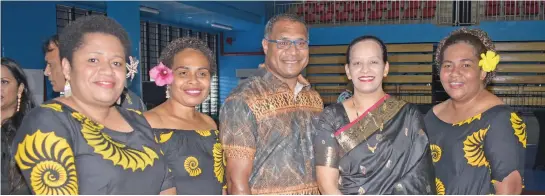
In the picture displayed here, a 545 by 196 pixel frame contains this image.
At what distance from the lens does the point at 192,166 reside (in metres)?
2.18

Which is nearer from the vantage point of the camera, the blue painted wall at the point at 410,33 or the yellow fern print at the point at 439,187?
the yellow fern print at the point at 439,187

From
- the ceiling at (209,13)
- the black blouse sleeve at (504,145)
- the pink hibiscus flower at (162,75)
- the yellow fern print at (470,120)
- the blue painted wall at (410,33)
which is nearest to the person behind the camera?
the black blouse sleeve at (504,145)

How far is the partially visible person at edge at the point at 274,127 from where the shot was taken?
→ 2.18m

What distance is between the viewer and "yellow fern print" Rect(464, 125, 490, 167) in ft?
7.22

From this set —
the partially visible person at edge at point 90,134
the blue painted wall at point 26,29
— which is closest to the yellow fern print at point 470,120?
the partially visible person at edge at point 90,134

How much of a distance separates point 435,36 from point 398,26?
0.92 meters

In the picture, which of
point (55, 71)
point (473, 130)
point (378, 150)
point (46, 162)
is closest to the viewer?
point (46, 162)

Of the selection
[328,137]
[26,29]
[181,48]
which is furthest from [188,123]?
[26,29]

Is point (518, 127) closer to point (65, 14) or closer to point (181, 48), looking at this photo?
point (181, 48)

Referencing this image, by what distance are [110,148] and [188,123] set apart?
2.60ft

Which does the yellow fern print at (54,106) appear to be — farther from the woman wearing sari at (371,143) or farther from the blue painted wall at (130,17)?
the blue painted wall at (130,17)

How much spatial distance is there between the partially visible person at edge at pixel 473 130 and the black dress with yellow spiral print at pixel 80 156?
4.76 feet

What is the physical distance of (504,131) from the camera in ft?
7.07

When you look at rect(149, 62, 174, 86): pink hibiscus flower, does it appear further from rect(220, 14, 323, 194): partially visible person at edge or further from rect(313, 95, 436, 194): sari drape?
rect(313, 95, 436, 194): sari drape
